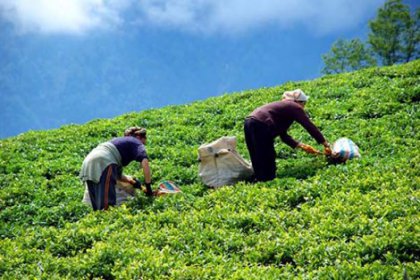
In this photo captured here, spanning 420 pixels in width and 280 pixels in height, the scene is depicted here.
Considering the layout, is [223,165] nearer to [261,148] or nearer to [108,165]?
[261,148]

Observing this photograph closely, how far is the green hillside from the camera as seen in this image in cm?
802

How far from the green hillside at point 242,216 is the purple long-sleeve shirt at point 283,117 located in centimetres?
95

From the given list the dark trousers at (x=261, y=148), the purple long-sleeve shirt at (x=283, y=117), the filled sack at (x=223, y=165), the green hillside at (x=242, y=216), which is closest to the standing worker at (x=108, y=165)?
the green hillside at (x=242, y=216)

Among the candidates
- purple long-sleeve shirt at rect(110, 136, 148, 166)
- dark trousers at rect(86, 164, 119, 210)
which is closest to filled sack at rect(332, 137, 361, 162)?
purple long-sleeve shirt at rect(110, 136, 148, 166)

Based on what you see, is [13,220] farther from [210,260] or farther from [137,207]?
[210,260]

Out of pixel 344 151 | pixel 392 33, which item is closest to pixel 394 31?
pixel 392 33

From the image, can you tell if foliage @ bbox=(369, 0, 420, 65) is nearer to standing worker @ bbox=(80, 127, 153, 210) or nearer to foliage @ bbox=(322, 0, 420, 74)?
foliage @ bbox=(322, 0, 420, 74)

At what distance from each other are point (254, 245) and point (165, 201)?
313cm

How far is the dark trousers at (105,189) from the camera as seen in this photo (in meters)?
11.5

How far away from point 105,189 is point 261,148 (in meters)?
3.52

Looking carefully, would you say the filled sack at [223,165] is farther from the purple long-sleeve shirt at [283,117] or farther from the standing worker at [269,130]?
the purple long-sleeve shirt at [283,117]

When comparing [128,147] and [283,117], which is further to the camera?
[283,117]

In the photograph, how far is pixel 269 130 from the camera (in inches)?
475

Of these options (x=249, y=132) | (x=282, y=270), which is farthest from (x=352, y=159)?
(x=282, y=270)
